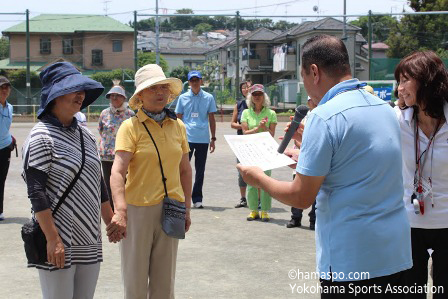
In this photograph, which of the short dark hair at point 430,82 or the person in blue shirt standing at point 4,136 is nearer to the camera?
the short dark hair at point 430,82

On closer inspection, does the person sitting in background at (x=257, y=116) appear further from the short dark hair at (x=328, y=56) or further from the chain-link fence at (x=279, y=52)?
the chain-link fence at (x=279, y=52)

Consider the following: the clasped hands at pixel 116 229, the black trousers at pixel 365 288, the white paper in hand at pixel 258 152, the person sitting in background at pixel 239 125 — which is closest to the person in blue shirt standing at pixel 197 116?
the person sitting in background at pixel 239 125

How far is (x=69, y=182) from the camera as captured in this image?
Answer: 4.01 metres

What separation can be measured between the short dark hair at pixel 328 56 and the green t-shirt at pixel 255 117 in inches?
270

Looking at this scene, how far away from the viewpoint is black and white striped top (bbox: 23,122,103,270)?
3.92 m

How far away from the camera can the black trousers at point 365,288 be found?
3242mm

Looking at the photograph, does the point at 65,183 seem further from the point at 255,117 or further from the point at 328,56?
the point at 255,117

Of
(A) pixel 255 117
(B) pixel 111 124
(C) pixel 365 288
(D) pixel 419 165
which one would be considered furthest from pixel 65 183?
(A) pixel 255 117

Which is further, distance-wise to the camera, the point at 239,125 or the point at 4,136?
the point at 239,125

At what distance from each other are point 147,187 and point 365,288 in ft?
7.08

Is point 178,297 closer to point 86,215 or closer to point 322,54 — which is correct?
point 86,215

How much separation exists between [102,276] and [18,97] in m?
39.2

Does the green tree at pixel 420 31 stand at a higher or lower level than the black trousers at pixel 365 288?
higher

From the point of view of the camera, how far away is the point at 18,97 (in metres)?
43.8
